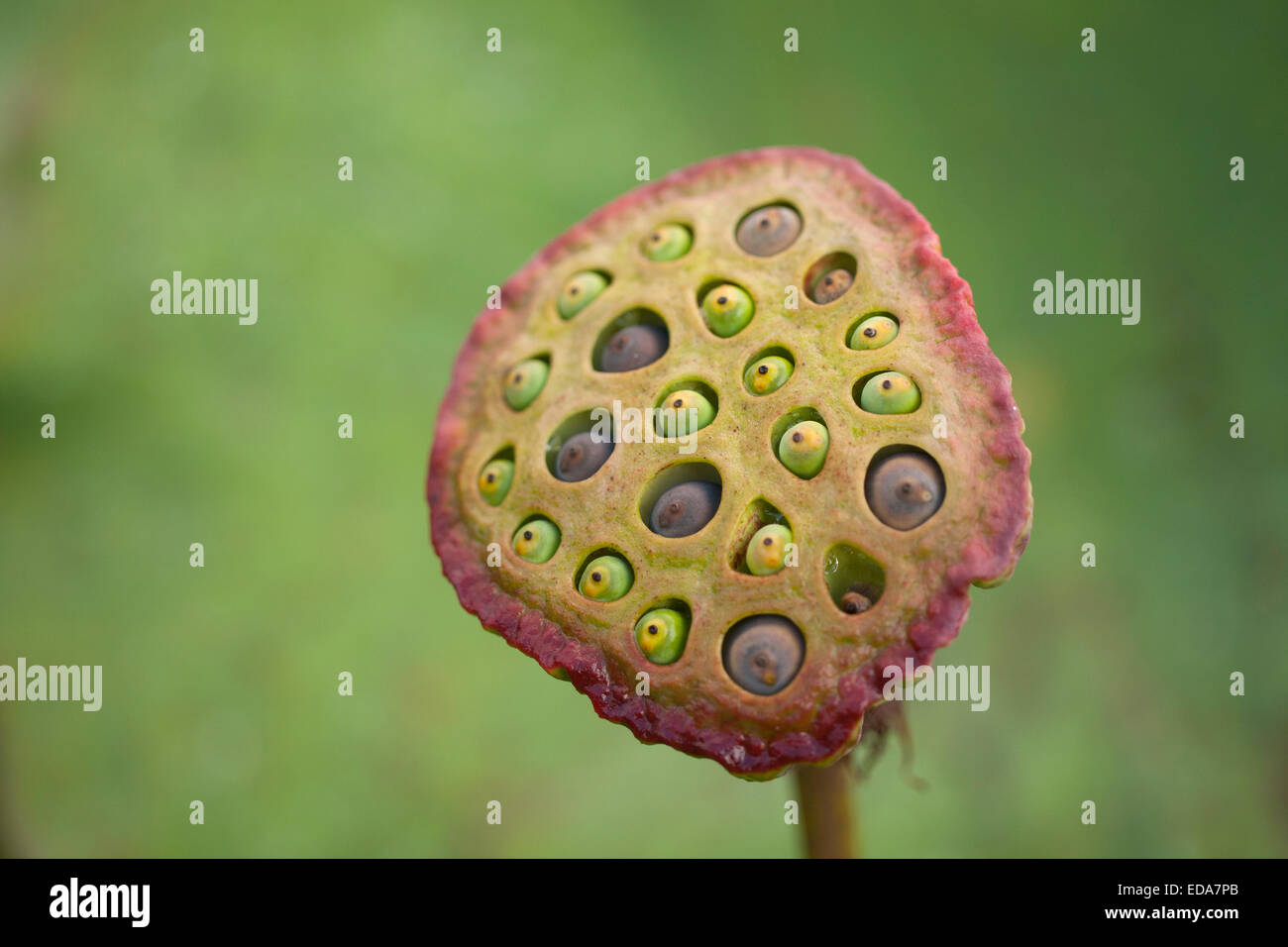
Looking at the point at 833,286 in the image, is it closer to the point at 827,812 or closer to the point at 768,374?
the point at 768,374

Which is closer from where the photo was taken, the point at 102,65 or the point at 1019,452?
the point at 1019,452

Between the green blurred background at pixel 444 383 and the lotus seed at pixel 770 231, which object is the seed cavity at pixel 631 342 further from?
the green blurred background at pixel 444 383

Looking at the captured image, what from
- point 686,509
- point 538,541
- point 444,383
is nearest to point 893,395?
point 686,509

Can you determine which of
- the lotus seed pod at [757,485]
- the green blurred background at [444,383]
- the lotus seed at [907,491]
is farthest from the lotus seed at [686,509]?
the green blurred background at [444,383]

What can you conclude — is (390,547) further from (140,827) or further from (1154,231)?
(1154,231)

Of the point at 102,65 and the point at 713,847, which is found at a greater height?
the point at 102,65

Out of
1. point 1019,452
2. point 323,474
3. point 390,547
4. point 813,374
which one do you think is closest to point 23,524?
point 323,474

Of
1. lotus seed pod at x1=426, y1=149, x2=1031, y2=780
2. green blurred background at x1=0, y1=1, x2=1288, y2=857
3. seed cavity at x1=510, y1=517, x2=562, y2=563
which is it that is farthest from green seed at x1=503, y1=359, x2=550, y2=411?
green blurred background at x1=0, y1=1, x2=1288, y2=857

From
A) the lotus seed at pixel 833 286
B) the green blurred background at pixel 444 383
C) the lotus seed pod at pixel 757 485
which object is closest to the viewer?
the lotus seed pod at pixel 757 485
